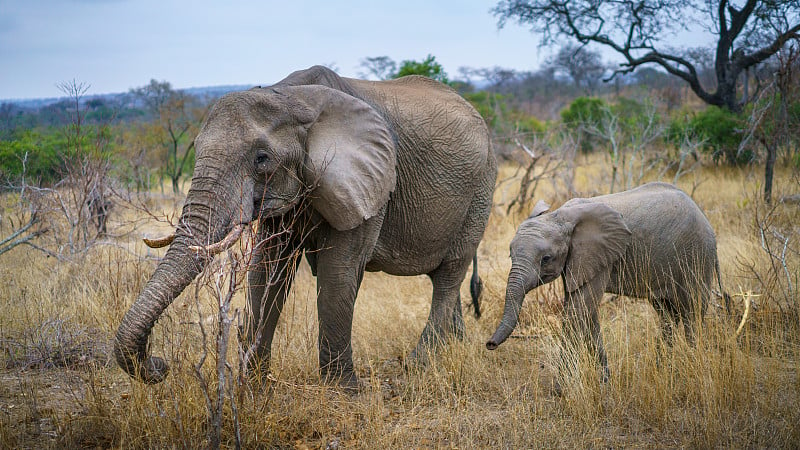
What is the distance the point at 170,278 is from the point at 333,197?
100cm

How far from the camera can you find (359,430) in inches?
151

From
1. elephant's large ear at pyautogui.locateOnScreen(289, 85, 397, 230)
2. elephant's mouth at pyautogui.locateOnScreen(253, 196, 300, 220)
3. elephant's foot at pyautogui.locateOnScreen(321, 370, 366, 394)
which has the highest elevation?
elephant's large ear at pyautogui.locateOnScreen(289, 85, 397, 230)

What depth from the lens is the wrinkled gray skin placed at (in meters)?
4.47

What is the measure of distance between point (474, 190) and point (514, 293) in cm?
111

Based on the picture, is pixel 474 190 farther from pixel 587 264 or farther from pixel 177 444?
pixel 177 444

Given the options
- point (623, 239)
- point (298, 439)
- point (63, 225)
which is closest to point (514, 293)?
point (623, 239)

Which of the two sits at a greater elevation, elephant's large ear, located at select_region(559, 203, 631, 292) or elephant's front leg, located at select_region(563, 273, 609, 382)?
elephant's large ear, located at select_region(559, 203, 631, 292)

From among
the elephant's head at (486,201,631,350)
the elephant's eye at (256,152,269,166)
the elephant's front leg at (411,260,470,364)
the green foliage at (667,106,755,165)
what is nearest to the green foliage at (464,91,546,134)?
the green foliage at (667,106,755,165)

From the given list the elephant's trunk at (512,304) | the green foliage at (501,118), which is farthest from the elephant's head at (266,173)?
the green foliage at (501,118)

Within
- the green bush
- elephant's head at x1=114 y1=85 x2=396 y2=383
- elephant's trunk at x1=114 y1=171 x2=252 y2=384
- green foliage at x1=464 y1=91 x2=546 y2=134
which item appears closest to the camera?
elephant's trunk at x1=114 y1=171 x2=252 y2=384

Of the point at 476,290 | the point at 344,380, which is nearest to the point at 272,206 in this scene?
the point at 344,380

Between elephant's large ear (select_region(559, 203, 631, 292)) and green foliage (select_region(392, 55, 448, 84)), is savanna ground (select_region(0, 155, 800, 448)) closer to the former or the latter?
elephant's large ear (select_region(559, 203, 631, 292))

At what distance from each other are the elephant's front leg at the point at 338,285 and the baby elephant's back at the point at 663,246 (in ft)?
5.96

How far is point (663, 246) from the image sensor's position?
4922mm
